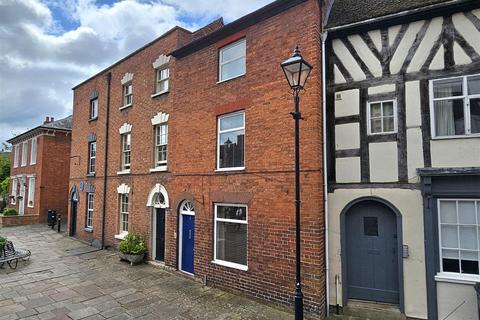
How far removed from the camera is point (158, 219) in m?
11.9

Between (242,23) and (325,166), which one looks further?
(242,23)

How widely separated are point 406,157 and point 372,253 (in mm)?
2436

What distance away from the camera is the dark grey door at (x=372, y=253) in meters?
6.93

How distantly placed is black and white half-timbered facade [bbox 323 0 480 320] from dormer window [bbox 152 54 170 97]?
7.05m

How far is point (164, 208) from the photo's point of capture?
38.0ft

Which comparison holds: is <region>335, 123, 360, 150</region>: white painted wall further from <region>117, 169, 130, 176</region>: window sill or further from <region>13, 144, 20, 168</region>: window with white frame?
<region>13, 144, 20, 168</region>: window with white frame

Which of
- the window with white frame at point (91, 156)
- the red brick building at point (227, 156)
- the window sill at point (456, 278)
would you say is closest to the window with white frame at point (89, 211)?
the window with white frame at point (91, 156)

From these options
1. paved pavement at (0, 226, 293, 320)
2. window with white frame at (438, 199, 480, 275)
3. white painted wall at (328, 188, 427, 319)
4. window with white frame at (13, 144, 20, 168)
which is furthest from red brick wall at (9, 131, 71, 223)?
window with white frame at (438, 199, 480, 275)

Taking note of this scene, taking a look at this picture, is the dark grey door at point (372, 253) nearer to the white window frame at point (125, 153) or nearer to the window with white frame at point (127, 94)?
the white window frame at point (125, 153)

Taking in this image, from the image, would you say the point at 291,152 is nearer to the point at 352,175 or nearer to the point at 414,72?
the point at 352,175

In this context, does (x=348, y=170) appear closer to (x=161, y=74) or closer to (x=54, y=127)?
(x=161, y=74)

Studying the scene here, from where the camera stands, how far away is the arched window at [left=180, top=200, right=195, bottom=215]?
10.1m

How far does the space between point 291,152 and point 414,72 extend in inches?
133

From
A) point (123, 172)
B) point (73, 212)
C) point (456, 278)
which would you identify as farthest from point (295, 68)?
point (73, 212)
